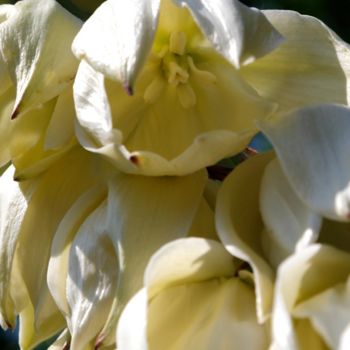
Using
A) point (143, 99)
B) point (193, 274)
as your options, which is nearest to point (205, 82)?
point (143, 99)

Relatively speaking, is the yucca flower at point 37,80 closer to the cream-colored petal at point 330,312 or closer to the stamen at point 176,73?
the stamen at point 176,73

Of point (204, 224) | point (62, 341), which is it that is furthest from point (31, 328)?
point (204, 224)

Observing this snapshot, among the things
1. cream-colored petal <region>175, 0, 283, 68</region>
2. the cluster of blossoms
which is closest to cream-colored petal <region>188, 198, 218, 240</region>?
the cluster of blossoms

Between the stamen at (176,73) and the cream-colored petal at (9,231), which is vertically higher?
the stamen at (176,73)

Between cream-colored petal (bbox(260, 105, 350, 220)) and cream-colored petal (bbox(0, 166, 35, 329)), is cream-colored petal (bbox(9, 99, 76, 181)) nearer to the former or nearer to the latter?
cream-colored petal (bbox(0, 166, 35, 329))

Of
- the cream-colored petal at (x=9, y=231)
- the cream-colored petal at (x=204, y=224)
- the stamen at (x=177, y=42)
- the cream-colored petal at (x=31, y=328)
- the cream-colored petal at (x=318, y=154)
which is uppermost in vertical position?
the stamen at (x=177, y=42)

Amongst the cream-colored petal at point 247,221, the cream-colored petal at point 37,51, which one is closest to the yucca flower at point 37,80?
the cream-colored petal at point 37,51

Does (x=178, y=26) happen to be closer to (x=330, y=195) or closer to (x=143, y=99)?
(x=143, y=99)
